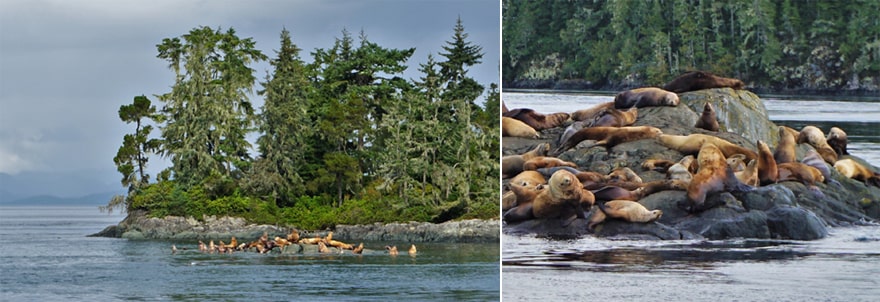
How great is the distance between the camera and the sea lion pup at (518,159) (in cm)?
818

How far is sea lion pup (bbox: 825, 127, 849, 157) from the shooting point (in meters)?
Result: 8.05

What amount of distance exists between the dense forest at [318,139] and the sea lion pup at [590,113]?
596 inches

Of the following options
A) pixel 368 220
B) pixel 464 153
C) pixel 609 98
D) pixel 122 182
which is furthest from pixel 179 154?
pixel 609 98

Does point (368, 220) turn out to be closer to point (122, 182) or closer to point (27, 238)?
point (122, 182)

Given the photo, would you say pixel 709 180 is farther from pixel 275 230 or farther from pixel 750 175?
pixel 275 230

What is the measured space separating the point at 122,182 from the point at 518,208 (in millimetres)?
19013

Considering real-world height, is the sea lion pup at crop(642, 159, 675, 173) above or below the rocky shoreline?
above

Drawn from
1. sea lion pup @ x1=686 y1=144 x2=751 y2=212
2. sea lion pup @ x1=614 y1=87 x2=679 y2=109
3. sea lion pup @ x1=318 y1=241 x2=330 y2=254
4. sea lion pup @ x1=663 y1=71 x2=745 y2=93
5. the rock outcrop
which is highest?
sea lion pup @ x1=663 y1=71 x2=745 y2=93

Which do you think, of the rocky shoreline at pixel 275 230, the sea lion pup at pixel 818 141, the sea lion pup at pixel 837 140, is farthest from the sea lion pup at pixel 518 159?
the rocky shoreline at pixel 275 230

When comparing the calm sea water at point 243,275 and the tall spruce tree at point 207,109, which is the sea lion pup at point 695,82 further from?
the tall spruce tree at point 207,109

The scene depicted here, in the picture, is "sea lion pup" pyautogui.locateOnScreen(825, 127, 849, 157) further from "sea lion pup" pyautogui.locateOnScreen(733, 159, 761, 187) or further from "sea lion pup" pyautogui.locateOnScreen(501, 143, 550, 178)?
"sea lion pup" pyautogui.locateOnScreen(501, 143, 550, 178)

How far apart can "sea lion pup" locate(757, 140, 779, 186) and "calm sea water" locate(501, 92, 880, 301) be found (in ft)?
0.92

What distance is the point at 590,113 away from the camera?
833 centimetres

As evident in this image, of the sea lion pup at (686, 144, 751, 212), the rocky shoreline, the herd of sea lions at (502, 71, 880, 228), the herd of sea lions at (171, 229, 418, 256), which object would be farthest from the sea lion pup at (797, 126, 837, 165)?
the rocky shoreline
